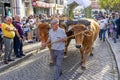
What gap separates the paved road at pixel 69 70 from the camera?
10062 mm

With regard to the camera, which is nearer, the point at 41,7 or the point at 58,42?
the point at 58,42

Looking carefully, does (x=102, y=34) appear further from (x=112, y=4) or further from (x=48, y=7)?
(x=112, y=4)

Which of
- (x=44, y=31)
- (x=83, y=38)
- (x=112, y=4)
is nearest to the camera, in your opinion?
(x=83, y=38)

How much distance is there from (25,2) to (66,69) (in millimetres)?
23568

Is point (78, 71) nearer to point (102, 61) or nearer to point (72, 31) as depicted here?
point (72, 31)

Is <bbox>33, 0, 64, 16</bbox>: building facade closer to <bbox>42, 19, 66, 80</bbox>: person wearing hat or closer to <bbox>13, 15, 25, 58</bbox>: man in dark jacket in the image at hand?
<bbox>13, 15, 25, 58</bbox>: man in dark jacket

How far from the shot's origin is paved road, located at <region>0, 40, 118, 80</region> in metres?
10.1

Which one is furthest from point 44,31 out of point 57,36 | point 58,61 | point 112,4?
point 112,4

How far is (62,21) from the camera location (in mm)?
12461

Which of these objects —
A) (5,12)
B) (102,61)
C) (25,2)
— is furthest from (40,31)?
(25,2)

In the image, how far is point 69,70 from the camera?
436 inches

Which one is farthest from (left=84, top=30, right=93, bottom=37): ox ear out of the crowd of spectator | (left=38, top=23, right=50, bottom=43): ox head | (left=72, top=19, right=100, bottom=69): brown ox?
the crowd of spectator

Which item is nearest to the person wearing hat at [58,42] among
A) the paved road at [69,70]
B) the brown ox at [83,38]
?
the paved road at [69,70]

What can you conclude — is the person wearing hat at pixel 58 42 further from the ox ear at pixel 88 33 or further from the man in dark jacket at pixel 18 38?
the man in dark jacket at pixel 18 38
